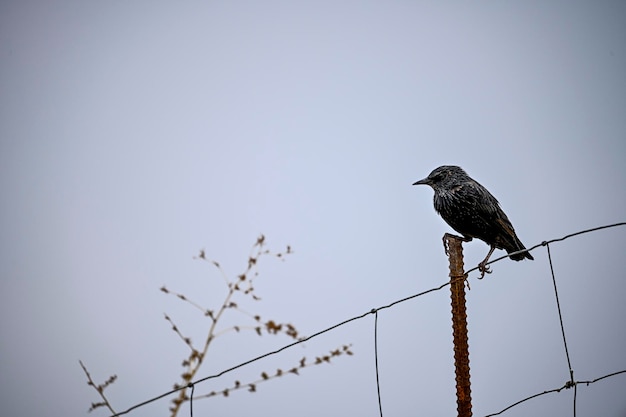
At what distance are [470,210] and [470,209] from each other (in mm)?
10

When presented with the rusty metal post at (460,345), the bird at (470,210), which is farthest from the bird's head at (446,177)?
the rusty metal post at (460,345)

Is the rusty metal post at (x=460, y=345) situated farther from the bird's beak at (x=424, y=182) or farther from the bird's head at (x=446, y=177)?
the bird's beak at (x=424, y=182)

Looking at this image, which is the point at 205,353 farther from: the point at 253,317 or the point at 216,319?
the point at 253,317

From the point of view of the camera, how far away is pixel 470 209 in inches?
191

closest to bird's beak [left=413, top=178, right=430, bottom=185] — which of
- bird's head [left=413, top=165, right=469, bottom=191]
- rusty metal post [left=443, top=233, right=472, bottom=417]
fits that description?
bird's head [left=413, top=165, right=469, bottom=191]

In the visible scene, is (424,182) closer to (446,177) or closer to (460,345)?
(446,177)

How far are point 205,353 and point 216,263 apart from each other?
1.64 ft

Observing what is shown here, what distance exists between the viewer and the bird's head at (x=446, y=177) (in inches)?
198

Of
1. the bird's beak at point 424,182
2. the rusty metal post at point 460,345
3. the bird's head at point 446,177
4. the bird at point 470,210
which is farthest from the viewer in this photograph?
the bird's beak at point 424,182

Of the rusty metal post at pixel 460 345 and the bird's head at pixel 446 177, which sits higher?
the bird's head at pixel 446 177

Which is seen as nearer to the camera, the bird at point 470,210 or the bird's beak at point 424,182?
the bird at point 470,210

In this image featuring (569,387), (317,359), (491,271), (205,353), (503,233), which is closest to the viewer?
(205,353)

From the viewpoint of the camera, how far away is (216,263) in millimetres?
1781

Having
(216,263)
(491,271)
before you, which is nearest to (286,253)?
(216,263)
